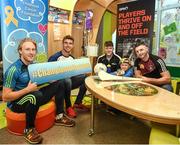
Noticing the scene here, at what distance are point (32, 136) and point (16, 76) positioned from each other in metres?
0.67

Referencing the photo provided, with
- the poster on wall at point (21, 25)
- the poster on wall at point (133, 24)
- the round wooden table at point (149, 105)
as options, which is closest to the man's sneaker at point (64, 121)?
the round wooden table at point (149, 105)

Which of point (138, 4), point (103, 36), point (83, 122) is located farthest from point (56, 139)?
point (103, 36)

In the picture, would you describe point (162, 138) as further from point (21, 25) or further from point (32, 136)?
point (21, 25)

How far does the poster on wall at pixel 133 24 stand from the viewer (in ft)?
11.4

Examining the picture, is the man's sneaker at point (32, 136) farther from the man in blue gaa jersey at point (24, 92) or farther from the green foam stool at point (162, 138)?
the green foam stool at point (162, 138)

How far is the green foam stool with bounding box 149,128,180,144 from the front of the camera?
132 centimetres

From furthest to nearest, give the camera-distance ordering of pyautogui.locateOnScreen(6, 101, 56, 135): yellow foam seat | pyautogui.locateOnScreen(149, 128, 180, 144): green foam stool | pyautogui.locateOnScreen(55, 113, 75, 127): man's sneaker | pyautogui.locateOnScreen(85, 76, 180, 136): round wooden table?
pyautogui.locateOnScreen(55, 113, 75, 127): man's sneaker < pyautogui.locateOnScreen(6, 101, 56, 135): yellow foam seat < pyautogui.locateOnScreen(149, 128, 180, 144): green foam stool < pyautogui.locateOnScreen(85, 76, 180, 136): round wooden table

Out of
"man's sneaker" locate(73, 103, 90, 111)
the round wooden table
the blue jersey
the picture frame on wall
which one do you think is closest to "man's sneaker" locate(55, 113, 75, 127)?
"man's sneaker" locate(73, 103, 90, 111)

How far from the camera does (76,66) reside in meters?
2.59

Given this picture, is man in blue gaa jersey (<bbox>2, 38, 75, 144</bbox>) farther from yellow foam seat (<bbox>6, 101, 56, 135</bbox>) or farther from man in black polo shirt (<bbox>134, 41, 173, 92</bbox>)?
man in black polo shirt (<bbox>134, 41, 173, 92</bbox>)

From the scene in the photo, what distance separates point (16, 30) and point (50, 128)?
1.44 meters

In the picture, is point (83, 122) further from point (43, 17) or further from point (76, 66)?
point (43, 17)

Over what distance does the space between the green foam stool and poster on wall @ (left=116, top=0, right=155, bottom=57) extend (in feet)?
7.73

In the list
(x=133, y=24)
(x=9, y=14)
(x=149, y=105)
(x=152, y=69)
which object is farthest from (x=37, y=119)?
(x=133, y=24)
